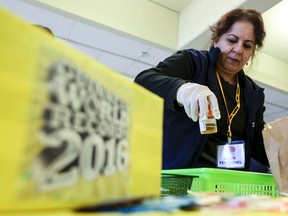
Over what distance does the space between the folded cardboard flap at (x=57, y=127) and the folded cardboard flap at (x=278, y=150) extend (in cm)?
58

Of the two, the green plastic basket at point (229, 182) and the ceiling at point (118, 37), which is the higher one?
the ceiling at point (118, 37)

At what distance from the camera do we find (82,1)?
7.50 ft

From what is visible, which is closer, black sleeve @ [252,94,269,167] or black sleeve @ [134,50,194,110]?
black sleeve @ [134,50,194,110]

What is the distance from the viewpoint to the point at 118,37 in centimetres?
257

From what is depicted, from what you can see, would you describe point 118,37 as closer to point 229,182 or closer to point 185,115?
point 185,115

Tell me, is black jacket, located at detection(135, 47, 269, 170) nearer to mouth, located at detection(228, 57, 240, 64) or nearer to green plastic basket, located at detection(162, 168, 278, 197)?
mouth, located at detection(228, 57, 240, 64)

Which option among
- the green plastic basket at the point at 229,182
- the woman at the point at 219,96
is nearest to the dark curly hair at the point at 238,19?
the woman at the point at 219,96

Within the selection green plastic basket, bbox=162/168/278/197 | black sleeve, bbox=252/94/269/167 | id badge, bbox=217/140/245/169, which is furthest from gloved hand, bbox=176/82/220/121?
black sleeve, bbox=252/94/269/167

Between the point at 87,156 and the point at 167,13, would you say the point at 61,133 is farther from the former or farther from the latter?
the point at 167,13

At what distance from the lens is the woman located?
874mm

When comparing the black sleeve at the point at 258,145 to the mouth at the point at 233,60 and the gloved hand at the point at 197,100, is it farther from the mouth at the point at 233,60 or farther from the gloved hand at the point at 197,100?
the gloved hand at the point at 197,100

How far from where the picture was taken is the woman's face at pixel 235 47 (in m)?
1.14

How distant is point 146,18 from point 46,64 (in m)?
2.54

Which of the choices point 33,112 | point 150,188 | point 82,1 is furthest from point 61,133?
point 82,1
